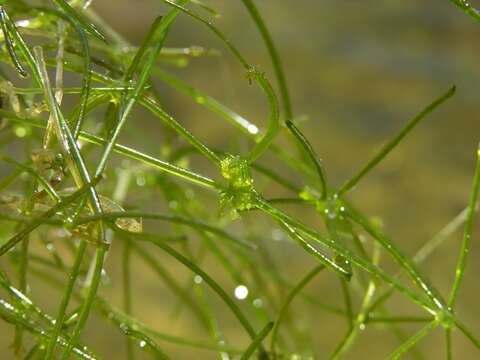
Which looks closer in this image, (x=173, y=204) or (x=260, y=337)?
(x=260, y=337)

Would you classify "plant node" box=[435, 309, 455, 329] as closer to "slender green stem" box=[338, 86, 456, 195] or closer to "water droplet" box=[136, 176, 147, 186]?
"slender green stem" box=[338, 86, 456, 195]

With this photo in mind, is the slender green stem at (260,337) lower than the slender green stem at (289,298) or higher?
lower

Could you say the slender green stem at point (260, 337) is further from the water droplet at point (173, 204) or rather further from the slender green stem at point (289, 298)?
the water droplet at point (173, 204)

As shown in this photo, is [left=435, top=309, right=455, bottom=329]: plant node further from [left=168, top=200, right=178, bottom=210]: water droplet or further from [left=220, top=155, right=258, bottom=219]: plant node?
[left=168, top=200, right=178, bottom=210]: water droplet

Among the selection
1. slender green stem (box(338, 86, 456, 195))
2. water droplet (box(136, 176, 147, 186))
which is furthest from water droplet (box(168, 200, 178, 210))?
slender green stem (box(338, 86, 456, 195))

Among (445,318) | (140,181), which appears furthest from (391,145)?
(140,181)

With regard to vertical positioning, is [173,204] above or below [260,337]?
above

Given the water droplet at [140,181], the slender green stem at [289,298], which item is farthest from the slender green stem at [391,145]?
the water droplet at [140,181]

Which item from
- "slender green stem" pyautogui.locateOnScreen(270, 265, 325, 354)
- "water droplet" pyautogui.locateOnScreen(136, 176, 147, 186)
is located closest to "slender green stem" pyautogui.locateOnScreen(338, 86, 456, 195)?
"slender green stem" pyautogui.locateOnScreen(270, 265, 325, 354)

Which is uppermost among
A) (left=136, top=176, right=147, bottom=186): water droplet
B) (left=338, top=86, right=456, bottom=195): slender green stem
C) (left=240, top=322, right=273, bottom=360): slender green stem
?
(left=136, top=176, right=147, bottom=186): water droplet

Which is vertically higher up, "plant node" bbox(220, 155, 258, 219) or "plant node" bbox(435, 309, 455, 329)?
"plant node" bbox(435, 309, 455, 329)

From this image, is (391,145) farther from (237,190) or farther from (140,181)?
(140,181)

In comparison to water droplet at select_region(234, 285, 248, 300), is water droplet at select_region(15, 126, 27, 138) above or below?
above

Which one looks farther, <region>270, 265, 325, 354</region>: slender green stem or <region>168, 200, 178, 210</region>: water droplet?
<region>168, 200, 178, 210</region>: water droplet
